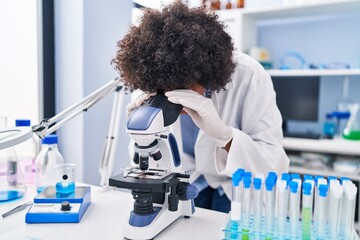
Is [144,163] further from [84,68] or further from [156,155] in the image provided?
[84,68]

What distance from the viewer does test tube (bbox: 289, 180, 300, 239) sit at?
0.68m

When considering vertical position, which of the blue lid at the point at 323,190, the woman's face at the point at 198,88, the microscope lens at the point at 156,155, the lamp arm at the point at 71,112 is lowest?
the blue lid at the point at 323,190

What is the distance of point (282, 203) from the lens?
2.27ft

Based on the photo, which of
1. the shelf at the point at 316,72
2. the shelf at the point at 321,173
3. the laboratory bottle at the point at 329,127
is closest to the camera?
the shelf at the point at 321,173

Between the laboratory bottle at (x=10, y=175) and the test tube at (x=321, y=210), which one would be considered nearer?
the test tube at (x=321, y=210)

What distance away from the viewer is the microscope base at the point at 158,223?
0.79 meters

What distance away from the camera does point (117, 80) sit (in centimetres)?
118

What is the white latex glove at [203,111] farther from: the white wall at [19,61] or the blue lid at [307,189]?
the white wall at [19,61]

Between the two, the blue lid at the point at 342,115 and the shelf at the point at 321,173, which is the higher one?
the blue lid at the point at 342,115

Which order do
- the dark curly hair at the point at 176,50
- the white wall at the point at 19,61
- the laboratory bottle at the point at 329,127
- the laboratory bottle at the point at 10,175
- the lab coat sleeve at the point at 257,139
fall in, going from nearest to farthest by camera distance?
the dark curly hair at the point at 176,50 → the lab coat sleeve at the point at 257,139 → the laboratory bottle at the point at 10,175 → the white wall at the point at 19,61 → the laboratory bottle at the point at 329,127

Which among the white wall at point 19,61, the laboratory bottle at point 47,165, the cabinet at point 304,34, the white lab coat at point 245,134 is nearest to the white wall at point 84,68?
the white wall at point 19,61

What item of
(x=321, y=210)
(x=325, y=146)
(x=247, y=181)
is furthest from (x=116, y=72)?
(x=325, y=146)

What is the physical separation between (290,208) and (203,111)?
1.11ft

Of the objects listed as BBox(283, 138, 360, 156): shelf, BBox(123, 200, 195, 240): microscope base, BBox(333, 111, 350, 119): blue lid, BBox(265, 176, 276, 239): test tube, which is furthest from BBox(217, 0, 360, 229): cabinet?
BBox(265, 176, 276, 239): test tube
